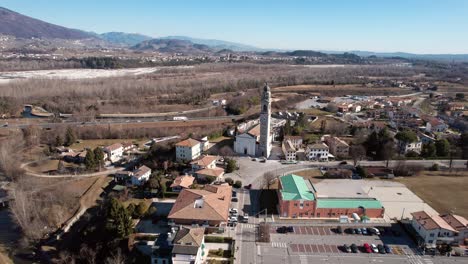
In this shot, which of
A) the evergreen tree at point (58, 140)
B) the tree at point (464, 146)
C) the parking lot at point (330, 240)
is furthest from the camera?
the evergreen tree at point (58, 140)

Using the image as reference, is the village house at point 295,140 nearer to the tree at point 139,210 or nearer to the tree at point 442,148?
the tree at point 442,148

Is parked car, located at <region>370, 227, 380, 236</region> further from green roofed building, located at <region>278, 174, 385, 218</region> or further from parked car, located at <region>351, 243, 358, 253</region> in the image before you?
parked car, located at <region>351, 243, 358, 253</region>

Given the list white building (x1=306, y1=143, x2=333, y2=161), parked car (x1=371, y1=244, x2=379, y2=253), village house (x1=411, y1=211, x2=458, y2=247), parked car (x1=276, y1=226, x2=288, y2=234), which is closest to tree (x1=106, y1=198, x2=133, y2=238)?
parked car (x1=276, y1=226, x2=288, y2=234)

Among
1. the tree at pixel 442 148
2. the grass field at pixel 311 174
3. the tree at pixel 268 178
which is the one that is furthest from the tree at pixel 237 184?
the tree at pixel 442 148

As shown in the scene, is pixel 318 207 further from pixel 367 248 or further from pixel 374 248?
pixel 374 248

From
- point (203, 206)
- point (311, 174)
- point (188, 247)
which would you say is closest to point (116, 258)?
point (188, 247)
